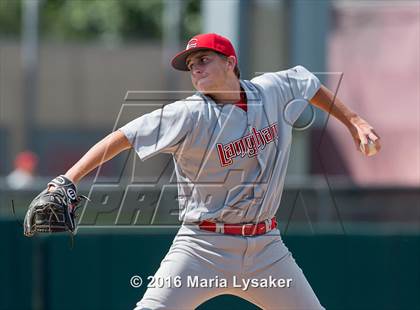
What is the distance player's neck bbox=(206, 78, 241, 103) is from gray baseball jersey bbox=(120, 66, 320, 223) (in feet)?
0.14

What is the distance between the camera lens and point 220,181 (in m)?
4.77

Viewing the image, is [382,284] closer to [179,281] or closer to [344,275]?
[344,275]

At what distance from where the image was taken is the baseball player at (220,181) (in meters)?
4.61

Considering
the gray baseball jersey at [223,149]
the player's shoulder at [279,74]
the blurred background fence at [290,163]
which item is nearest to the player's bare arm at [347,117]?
the player's shoulder at [279,74]

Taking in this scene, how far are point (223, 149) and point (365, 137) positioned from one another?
2.52 feet

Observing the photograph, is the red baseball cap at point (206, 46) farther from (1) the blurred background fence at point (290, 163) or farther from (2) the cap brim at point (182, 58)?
(1) the blurred background fence at point (290, 163)

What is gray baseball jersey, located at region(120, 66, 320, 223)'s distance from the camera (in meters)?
4.62

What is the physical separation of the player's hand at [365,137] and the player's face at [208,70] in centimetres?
78

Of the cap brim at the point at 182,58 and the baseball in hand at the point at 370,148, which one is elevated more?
the cap brim at the point at 182,58

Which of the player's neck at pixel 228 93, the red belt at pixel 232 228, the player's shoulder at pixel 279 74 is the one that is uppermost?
the player's shoulder at pixel 279 74

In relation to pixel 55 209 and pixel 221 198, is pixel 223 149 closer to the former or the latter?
pixel 221 198

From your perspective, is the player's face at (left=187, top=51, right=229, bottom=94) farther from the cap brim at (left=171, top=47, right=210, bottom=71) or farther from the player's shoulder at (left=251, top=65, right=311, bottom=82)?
the player's shoulder at (left=251, top=65, right=311, bottom=82)

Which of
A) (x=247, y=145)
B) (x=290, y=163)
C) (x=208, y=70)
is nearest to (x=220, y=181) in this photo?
(x=247, y=145)

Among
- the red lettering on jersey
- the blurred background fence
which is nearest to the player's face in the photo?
the red lettering on jersey
